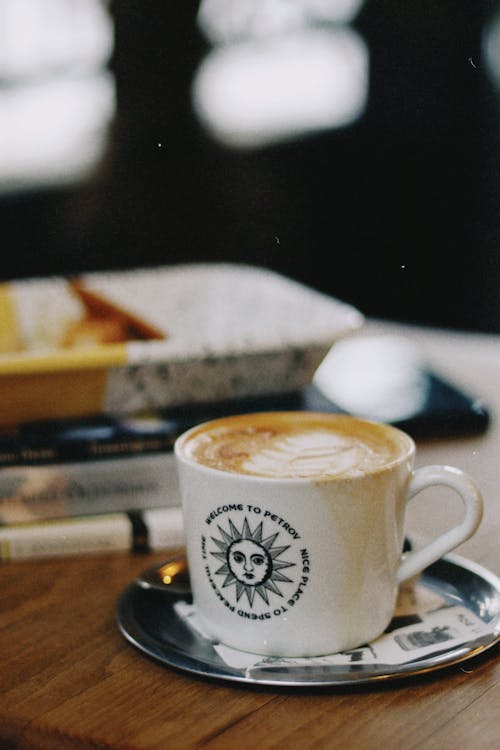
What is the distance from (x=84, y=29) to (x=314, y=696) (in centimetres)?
264

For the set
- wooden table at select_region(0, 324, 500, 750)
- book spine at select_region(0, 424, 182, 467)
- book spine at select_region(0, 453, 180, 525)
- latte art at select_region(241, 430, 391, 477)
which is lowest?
wooden table at select_region(0, 324, 500, 750)

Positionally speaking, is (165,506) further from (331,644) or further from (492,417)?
(492,417)

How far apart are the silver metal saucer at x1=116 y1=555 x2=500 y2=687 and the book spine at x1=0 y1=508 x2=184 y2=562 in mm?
62

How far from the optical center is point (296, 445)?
0.45 meters

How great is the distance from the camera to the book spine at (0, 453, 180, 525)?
540 millimetres

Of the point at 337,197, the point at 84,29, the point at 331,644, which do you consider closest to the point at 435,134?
the point at 337,197

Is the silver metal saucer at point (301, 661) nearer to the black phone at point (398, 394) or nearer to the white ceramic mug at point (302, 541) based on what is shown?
the white ceramic mug at point (302, 541)

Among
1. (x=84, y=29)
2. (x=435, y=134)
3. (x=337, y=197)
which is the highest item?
(x=84, y=29)

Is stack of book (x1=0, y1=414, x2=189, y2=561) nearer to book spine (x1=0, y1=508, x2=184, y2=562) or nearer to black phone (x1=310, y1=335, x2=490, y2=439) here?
book spine (x1=0, y1=508, x2=184, y2=562)

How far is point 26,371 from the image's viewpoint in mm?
602

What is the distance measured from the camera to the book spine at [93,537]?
0.52 meters

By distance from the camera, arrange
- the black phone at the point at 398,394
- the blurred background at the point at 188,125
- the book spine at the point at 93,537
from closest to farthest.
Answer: the book spine at the point at 93,537
the black phone at the point at 398,394
the blurred background at the point at 188,125

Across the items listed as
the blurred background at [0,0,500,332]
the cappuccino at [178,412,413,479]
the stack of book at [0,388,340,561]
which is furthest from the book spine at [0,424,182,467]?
the blurred background at [0,0,500,332]

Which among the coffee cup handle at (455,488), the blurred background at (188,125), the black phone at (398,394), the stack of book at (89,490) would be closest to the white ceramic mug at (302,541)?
the coffee cup handle at (455,488)
